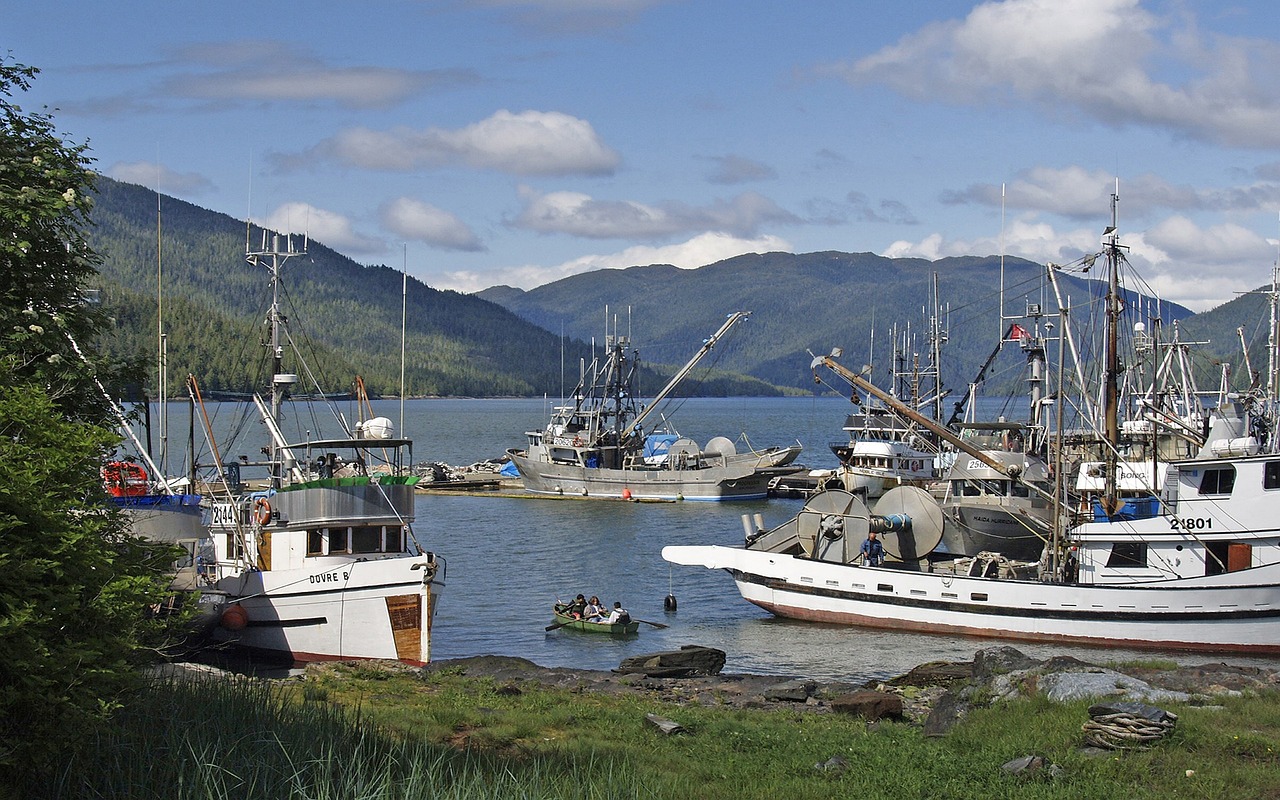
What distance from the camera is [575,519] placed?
75.4 meters

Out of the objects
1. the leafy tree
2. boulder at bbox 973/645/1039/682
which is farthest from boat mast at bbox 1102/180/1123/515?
the leafy tree

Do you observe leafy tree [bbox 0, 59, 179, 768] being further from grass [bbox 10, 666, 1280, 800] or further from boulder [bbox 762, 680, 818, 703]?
boulder [bbox 762, 680, 818, 703]

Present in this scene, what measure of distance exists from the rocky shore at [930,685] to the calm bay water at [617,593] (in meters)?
4.13

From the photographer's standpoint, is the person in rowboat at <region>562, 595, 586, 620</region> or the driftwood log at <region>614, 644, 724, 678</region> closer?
the driftwood log at <region>614, 644, 724, 678</region>

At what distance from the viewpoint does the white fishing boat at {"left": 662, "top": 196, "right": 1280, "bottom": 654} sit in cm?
3400

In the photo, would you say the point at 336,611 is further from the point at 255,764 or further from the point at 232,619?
the point at 255,764

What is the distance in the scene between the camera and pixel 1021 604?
36656 mm

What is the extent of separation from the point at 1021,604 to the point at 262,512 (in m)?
21.4

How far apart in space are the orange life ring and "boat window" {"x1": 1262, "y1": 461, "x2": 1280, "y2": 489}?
2615cm

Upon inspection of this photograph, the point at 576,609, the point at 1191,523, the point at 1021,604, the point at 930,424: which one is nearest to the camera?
the point at 1191,523

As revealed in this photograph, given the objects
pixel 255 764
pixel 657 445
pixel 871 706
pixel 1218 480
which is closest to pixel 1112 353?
pixel 1218 480

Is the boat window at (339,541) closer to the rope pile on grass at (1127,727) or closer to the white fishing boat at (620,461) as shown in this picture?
the rope pile on grass at (1127,727)

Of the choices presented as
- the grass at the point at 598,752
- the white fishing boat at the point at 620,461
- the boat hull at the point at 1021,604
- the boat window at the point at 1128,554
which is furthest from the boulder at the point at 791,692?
the white fishing boat at the point at 620,461

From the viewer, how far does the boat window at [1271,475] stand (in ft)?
109
